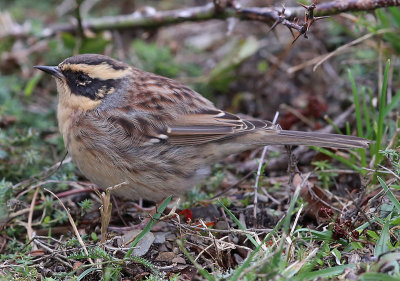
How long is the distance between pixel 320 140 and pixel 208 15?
269 cm

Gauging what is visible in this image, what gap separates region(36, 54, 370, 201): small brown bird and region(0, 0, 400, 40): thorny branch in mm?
1145

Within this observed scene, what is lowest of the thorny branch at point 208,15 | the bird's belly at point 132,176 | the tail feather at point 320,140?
the bird's belly at point 132,176

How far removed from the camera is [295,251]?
13.5 feet

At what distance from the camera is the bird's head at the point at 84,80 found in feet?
17.6

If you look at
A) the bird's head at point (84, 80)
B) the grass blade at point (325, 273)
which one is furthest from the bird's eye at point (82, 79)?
the grass blade at point (325, 273)

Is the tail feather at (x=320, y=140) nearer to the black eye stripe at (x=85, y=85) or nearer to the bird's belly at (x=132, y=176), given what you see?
the bird's belly at (x=132, y=176)

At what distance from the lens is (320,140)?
4.90m

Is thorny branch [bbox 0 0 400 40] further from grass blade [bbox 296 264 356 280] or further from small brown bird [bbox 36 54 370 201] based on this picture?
grass blade [bbox 296 264 356 280]

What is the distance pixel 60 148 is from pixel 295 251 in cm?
326

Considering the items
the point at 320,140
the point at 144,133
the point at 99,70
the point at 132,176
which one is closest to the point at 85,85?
the point at 99,70

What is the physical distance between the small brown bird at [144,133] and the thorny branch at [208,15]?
3.76 ft

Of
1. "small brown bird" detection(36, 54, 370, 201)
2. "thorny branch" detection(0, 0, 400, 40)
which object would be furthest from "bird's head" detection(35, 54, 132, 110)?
"thorny branch" detection(0, 0, 400, 40)

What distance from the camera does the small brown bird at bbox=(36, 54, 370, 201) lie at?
502cm

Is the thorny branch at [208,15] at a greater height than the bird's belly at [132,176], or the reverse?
the thorny branch at [208,15]
